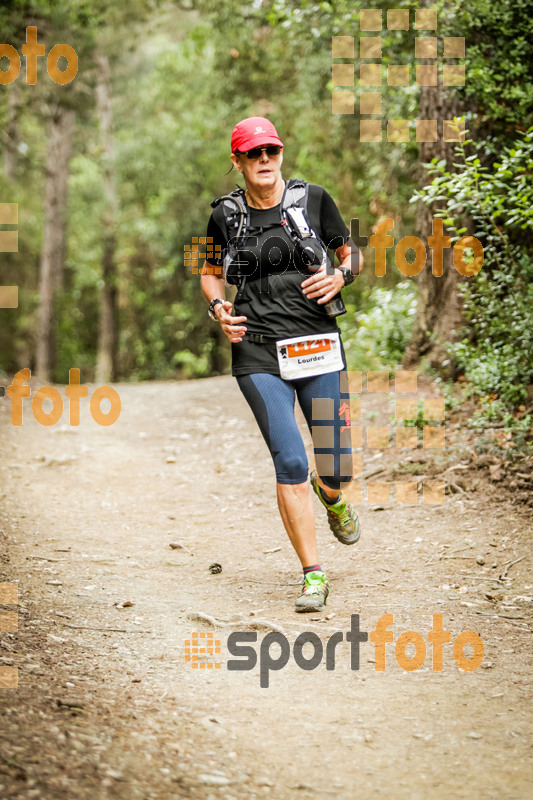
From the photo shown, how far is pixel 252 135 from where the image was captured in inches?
162

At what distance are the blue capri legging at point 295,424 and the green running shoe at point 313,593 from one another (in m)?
0.52

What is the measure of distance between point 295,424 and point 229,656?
4.19 feet

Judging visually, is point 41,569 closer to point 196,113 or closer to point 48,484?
point 48,484

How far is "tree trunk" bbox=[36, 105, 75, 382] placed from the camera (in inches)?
838

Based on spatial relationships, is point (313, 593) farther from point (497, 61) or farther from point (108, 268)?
point (108, 268)

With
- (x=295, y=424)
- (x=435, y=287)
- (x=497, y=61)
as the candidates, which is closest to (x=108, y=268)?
(x=435, y=287)

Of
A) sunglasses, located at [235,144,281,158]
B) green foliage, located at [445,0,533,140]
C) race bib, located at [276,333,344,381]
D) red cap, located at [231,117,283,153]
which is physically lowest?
race bib, located at [276,333,344,381]

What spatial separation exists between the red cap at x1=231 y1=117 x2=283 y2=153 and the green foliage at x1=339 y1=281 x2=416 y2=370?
5.30 metres

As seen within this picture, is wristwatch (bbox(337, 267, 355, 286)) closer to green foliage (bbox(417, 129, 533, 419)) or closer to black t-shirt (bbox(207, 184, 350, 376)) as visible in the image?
black t-shirt (bbox(207, 184, 350, 376))

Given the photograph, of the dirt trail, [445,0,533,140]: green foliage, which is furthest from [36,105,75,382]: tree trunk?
[445,0,533,140]: green foliage

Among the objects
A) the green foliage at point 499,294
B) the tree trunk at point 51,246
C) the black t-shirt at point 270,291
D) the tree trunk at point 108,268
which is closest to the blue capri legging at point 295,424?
the black t-shirt at point 270,291

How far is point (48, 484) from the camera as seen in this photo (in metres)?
7.48

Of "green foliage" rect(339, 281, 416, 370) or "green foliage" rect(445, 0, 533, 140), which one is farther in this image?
"green foliage" rect(339, 281, 416, 370)

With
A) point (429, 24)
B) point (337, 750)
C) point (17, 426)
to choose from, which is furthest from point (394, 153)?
point (337, 750)
